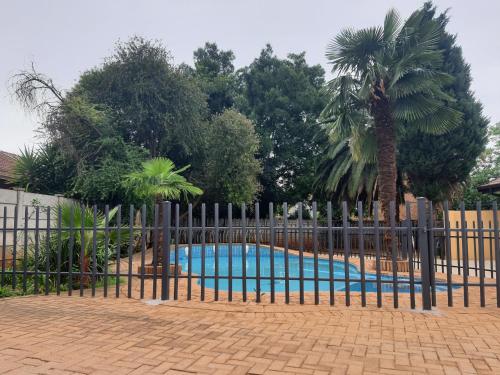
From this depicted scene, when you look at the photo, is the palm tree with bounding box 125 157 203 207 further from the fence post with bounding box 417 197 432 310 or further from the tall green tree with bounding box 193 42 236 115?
the tall green tree with bounding box 193 42 236 115

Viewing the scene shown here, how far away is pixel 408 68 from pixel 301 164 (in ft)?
43.7

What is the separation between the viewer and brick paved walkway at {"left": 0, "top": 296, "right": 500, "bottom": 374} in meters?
2.84

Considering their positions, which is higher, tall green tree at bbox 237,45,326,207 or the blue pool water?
tall green tree at bbox 237,45,326,207

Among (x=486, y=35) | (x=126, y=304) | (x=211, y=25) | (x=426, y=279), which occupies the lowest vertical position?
(x=126, y=304)

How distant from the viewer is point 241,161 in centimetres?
1770

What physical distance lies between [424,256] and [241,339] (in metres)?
2.79

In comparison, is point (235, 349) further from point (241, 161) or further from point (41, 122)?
point (241, 161)

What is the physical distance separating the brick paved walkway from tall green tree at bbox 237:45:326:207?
17.3 meters

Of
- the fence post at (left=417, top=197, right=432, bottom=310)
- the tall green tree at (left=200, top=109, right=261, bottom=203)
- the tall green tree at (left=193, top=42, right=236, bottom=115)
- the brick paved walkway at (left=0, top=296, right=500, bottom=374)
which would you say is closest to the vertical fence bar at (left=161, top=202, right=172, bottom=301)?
the brick paved walkway at (left=0, top=296, right=500, bottom=374)

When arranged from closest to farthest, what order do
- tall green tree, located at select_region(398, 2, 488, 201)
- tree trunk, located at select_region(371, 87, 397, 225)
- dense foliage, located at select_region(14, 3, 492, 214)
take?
dense foliage, located at select_region(14, 3, 492, 214) → tree trunk, located at select_region(371, 87, 397, 225) → tall green tree, located at select_region(398, 2, 488, 201)

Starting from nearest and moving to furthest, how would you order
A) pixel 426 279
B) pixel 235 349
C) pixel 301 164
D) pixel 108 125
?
pixel 235 349 < pixel 426 279 < pixel 108 125 < pixel 301 164

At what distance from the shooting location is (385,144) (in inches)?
390

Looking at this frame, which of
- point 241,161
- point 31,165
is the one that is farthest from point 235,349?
point 241,161

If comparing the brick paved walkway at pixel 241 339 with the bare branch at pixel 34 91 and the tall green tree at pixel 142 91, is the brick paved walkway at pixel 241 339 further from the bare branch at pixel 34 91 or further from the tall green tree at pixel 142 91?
the tall green tree at pixel 142 91
